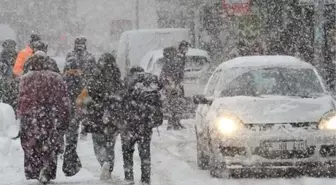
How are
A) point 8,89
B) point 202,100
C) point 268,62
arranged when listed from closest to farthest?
point 202,100
point 268,62
point 8,89

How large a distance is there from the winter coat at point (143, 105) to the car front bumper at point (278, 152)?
34.8 inches

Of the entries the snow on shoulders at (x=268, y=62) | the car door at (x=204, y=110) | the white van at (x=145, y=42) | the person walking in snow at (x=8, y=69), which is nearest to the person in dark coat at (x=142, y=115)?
the car door at (x=204, y=110)

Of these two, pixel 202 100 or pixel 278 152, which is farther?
pixel 202 100

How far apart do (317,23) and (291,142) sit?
6694 millimetres

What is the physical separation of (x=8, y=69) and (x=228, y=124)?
6888mm

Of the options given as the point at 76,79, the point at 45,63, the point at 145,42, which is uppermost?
the point at 45,63

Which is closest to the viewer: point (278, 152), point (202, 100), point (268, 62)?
point (278, 152)

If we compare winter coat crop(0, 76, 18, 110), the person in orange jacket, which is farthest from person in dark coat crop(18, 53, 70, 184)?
winter coat crop(0, 76, 18, 110)

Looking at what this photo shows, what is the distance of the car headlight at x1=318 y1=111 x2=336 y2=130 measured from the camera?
997 centimetres

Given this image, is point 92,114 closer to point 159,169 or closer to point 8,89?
point 159,169

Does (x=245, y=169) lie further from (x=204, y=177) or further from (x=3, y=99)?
(x=3, y=99)

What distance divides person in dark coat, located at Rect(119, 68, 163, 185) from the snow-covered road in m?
0.50

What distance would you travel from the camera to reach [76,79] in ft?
43.2

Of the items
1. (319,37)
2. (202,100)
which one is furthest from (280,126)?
(319,37)
